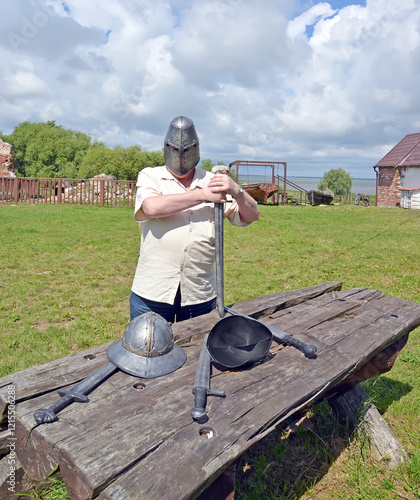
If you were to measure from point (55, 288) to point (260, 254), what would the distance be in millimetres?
4359

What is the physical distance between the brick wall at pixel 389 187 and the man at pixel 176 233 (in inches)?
985

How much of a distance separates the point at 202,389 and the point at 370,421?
5.72ft

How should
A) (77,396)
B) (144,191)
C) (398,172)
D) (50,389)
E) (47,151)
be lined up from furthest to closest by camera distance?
(47,151) → (398,172) → (144,191) → (50,389) → (77,396)

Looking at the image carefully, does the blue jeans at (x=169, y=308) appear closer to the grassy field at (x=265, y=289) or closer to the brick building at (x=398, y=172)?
the grassy field at (x=265, y=289)

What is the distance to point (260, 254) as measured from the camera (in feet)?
29.5

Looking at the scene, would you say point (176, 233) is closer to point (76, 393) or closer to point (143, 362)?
point (143, 362)

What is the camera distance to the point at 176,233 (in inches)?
94.9

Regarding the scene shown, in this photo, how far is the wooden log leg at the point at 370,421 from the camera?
8.80 feet

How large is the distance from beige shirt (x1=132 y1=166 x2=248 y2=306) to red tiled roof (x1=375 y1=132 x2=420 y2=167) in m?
24.5

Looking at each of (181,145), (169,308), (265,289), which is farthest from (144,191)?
(265,289)

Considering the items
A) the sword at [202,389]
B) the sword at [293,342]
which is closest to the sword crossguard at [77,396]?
the sword at [202,389]

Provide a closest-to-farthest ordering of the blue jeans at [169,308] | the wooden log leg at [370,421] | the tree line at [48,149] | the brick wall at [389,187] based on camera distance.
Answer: the blue jeans at [169,308]
the wooden log leg at [370,421]
the brick wall at [389,187]
the tree line at [48,149]

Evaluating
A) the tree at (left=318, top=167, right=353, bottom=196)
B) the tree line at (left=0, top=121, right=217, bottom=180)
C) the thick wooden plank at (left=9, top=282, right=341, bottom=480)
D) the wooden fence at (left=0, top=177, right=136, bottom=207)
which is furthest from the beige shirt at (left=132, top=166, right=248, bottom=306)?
the tree at (left=318, top=167, right=353, bottom=196)

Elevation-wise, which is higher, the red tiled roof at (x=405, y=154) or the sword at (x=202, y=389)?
the red tiled roof at (x=405, y=154)
